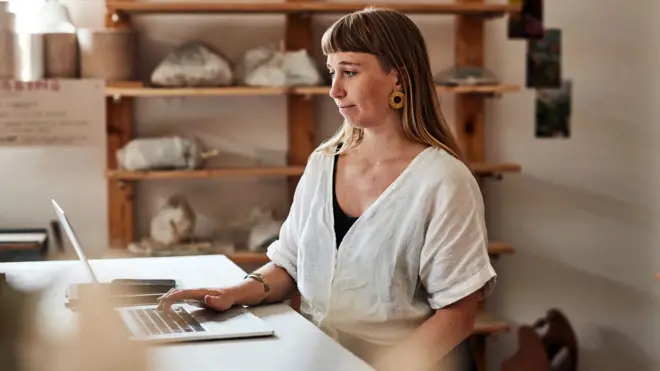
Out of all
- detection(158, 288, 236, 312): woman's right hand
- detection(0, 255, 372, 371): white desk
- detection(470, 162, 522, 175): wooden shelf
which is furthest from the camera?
detection(470, 162, 522, 175): wooden shelf

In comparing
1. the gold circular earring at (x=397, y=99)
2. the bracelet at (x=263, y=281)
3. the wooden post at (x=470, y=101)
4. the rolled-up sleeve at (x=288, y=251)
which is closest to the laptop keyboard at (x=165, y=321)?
the bracelet at (x=263, y=281)

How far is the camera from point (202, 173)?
3.26m

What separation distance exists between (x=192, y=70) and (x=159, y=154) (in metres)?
0.30

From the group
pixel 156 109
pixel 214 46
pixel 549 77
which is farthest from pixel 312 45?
pixel 549 77

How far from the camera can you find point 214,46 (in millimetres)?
→ 3473

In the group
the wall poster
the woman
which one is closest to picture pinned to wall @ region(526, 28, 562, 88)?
the wall poster

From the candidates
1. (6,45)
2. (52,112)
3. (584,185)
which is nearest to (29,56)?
(6,45)

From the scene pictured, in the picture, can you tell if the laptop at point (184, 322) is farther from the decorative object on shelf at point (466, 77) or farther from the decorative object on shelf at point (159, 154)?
the decorative object on shelf at point (466, 77)

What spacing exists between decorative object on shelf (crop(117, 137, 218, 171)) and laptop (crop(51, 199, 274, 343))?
1526 mm

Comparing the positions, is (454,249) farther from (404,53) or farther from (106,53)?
(106,53)

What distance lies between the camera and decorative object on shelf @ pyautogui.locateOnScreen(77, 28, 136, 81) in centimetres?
324

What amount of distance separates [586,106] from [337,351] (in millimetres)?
Answer: 2529

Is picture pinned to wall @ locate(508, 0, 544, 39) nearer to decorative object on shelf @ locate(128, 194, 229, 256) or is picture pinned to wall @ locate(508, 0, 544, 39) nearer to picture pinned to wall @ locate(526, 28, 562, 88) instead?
picture pinned to wall @ locate(526, 28, 562, 88)

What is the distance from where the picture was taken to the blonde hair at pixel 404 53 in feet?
5.96
